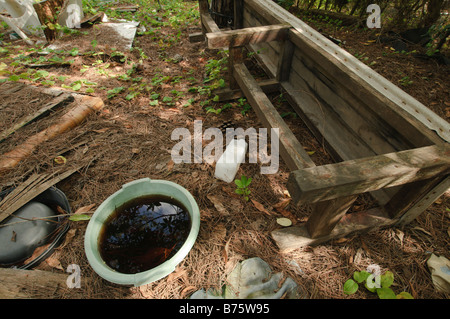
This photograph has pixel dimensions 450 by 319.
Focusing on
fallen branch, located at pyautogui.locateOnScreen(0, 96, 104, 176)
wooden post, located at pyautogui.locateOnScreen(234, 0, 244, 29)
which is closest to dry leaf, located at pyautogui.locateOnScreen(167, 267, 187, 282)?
fallen branch, located at pyautogui.locateOnScreen(0, 96, 104, 176)

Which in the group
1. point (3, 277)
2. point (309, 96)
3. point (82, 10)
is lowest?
point (3, 277)

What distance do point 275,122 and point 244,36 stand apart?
1116mm

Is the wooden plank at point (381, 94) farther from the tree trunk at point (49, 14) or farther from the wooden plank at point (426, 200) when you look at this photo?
the tree trunk at point (49, 14)

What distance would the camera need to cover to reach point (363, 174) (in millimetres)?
1061

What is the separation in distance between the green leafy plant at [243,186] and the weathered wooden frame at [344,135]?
0.42 metres

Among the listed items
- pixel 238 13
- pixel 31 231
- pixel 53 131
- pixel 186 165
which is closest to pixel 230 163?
pixel 186 165

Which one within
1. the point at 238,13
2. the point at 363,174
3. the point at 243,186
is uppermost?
the point at 238,13

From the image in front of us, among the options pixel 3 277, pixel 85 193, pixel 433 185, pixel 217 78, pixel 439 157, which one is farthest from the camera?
pixel 217 78

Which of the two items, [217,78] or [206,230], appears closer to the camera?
[206,230]

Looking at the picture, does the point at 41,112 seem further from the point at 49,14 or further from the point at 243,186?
the point at 49,14
